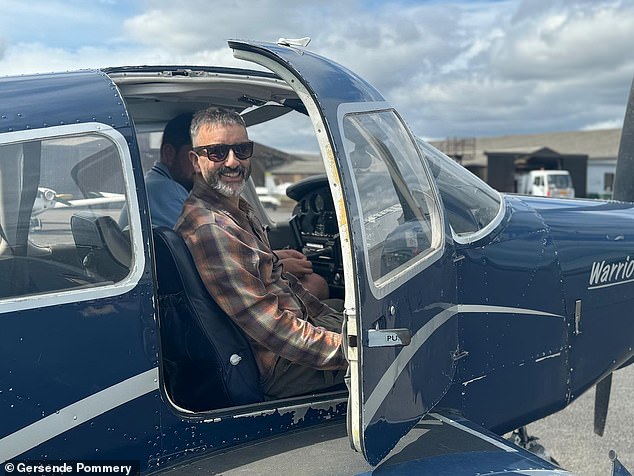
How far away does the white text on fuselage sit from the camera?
3.24m

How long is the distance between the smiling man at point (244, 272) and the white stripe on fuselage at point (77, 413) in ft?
1.40

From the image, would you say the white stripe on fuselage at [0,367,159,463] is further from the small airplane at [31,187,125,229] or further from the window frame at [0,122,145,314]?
the small airplane at [31,187,125,229]

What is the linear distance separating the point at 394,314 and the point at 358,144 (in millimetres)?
615

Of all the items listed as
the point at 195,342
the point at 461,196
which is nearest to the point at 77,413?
the point at 195,342

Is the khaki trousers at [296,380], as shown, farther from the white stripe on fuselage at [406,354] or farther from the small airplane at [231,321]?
the white stripe on fuselage at [406,354]

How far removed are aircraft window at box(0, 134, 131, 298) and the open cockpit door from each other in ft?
2.05

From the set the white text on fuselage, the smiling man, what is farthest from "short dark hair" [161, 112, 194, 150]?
the white text on fuselage

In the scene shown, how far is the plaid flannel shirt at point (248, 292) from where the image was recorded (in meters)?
2.44

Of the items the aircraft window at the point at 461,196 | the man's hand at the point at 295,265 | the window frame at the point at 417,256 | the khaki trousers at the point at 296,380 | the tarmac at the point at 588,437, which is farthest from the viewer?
the tarmac at the point at 588,437

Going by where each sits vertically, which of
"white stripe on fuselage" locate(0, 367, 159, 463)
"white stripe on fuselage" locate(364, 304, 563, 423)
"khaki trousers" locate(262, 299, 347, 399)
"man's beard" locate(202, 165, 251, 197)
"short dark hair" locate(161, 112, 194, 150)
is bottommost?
"khaki trousers" locate(262, 299, 347, 399)

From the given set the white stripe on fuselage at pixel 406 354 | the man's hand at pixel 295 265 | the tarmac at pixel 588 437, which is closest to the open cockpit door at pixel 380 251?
the white stripe on fuselage at pixel 406 354

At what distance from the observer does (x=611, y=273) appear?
334 centimetres

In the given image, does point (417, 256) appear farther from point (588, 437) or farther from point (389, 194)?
point (588, 437)

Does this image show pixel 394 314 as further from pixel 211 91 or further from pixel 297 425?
pixel 211 91
